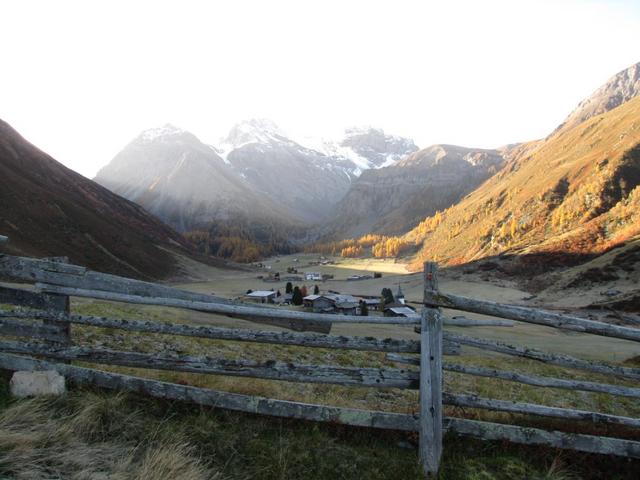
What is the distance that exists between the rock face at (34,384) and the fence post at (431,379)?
16.7 ft

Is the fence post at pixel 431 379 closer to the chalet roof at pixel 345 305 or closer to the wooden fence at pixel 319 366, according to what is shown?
the wooden fence at pixel 319 366

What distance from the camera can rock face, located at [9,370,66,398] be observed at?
528 centimetres

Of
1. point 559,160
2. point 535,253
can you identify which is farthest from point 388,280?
point 559,160

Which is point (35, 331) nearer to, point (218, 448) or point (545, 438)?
point (218, 448)

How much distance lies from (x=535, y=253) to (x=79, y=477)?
10999 centimetres

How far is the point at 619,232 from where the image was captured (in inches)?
3570

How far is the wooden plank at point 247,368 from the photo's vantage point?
18.5 ft

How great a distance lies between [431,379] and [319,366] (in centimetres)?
159

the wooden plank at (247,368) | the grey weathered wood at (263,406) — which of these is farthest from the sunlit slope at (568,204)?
the grey weathered wood at (263,406)

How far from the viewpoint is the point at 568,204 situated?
389 feet

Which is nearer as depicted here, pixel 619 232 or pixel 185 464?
pixel 185 464

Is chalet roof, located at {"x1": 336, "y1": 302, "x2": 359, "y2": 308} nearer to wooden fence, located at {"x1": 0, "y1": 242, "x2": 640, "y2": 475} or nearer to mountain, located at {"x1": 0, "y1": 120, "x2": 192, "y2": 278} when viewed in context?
mountain, located at {"x1": 0, "y1": 120, "x2": 192, "y2": 278}

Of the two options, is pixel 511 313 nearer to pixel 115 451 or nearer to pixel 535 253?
pixel 115 451

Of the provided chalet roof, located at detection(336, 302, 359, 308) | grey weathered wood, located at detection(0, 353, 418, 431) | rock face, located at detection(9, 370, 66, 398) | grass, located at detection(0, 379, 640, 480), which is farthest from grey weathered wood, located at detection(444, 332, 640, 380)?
chalet roof, located at detection(336, 302, 359, 308)
